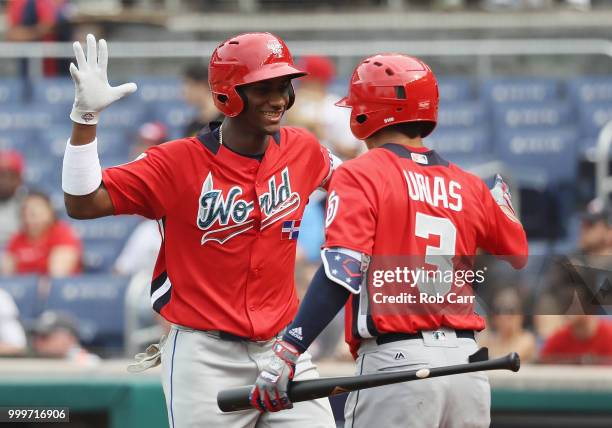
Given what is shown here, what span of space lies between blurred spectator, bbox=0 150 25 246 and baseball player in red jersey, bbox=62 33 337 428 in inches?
170

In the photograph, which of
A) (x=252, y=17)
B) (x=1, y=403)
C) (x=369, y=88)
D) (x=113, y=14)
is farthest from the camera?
(x=252, y=17)

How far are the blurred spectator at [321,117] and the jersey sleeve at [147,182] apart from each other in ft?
13.0

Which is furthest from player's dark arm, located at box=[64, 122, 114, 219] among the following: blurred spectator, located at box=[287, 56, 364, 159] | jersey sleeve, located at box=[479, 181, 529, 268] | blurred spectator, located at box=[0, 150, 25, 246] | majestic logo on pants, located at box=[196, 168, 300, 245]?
blurred spectator, located at box=[0, 150, 25, 246]

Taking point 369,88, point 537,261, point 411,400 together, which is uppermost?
point 369,88

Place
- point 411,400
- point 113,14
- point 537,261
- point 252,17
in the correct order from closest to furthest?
point 411,400 → point 537,261 → point 113,14 → point 252,17

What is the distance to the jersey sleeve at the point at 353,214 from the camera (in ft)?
12.4

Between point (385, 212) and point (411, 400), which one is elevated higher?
point (385, 212)

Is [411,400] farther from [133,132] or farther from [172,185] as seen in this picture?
[133,132]

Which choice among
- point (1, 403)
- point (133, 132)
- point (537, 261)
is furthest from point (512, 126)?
point (1, 403)

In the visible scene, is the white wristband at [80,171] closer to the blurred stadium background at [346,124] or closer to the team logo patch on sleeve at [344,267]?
the team logo patch on sleeve at [344,267]

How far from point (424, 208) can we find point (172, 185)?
897 mm

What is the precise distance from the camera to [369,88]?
4.12 m

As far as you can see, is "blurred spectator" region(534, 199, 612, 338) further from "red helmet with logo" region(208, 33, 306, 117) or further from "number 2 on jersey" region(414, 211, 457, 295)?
"red helmet with logo" region(208, 33, 306, 117)

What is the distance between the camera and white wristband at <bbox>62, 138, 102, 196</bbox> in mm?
4020
